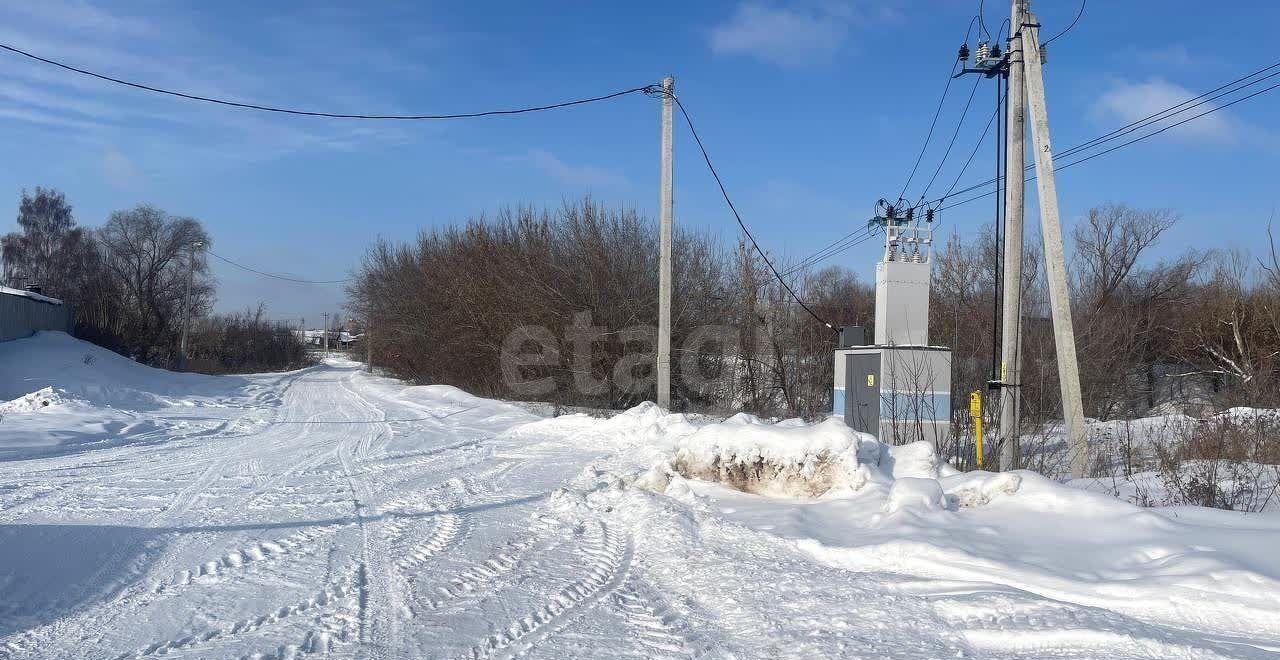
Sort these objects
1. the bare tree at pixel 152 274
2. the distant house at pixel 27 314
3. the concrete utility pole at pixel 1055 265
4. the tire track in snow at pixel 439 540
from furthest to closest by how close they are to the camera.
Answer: the bare tree at pixel 152 274
the distant house at pixel 27 314
the concrete utility pole at pixel 1055 265
the tire track in snow at pixel 439 540

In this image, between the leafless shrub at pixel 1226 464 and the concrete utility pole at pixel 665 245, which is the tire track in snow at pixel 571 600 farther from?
the concrete utility pole at pixel 665 245

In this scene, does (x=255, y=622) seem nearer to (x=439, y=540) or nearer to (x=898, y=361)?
(x=439, y=540)

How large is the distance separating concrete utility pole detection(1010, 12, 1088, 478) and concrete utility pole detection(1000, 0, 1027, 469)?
69cm

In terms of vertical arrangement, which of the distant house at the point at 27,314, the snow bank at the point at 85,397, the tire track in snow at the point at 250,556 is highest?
the distant house at the point at 27,314

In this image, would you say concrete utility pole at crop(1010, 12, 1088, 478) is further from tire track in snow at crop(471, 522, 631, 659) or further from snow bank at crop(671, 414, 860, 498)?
tire track in snow at crop(471, 522, 631, 659)

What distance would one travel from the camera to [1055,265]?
32.1 feet

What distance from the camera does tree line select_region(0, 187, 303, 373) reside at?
43.4 meters

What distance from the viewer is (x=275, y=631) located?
179 inches

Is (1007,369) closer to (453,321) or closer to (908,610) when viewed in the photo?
(908,610)

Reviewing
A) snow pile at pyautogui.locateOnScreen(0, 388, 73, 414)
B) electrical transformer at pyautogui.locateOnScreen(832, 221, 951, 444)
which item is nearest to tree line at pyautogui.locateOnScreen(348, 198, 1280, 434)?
electrical transformer at pyautogui.locateOnScreen(832, 221, 951, 444)

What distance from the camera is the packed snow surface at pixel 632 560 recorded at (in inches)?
175

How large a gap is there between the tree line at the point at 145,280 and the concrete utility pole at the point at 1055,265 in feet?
138

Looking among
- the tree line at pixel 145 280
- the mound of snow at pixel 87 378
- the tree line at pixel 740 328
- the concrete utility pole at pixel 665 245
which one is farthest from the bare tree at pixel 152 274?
the concrete utility pole at pixel 665 245

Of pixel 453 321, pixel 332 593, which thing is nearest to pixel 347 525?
pixel 332 593
